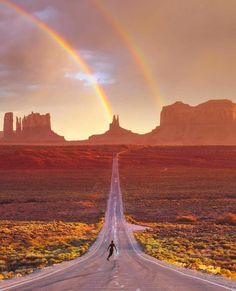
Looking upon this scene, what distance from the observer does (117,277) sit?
75.0 ft

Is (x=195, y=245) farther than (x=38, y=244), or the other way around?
(x=38, y=244)

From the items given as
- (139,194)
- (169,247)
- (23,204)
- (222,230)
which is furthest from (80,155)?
(169,247)

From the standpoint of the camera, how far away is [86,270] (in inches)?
1019

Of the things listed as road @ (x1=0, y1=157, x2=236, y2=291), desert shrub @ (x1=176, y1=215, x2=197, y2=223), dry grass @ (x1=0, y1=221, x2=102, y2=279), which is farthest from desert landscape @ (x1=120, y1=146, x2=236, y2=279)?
dry grass @ (x1=0, y1=221, x2=102, y2=279)

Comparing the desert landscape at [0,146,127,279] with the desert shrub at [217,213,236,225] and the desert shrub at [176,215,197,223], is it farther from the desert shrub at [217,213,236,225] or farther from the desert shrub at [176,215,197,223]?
the desert shrub at [217,213,236,225]

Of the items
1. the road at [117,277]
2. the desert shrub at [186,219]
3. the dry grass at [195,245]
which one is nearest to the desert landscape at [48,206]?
the road at [117,277]

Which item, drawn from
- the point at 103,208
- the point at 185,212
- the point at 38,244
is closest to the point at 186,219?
the point at 185,212

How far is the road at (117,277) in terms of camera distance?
64.9ft

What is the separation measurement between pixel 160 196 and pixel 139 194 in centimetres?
571

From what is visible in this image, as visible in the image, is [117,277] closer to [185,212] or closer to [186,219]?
[186,219]

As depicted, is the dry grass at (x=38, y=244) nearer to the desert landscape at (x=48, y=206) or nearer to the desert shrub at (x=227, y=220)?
the desert landscape at (x=48, y=206)

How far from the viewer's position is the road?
19781 mm

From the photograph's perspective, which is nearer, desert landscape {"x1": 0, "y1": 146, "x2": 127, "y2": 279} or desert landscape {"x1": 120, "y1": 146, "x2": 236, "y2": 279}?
desert landscape {"x1": 120, "y1": 146, "x2": 236, "y2": 279}

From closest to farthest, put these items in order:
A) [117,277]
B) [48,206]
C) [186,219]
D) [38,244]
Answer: [117,277]
[38,244]
[186,219]
[48,206]
